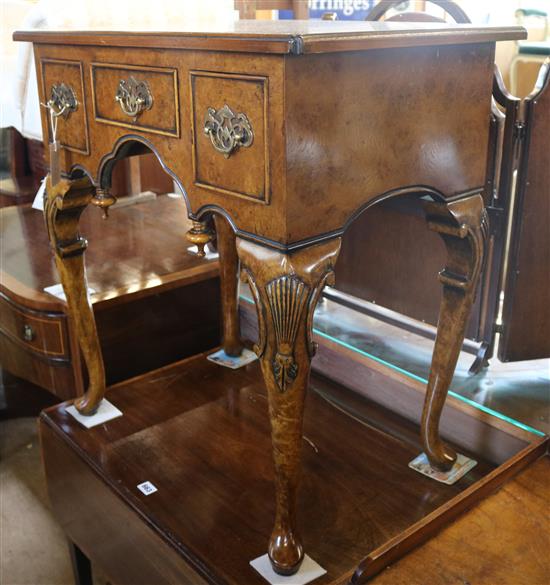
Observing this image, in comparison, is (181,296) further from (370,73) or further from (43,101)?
(370,73)

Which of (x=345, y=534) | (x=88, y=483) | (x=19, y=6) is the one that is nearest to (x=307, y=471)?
(x=345, y=534)

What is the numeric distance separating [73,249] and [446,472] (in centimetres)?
60

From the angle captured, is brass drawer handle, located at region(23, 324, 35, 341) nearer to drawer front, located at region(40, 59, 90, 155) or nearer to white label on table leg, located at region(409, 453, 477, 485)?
drawer front, located at region(40, 59, 90, 155)

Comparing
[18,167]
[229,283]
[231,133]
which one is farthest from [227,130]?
[18,167]

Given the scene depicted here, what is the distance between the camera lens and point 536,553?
0.76 metres

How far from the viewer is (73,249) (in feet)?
3.40

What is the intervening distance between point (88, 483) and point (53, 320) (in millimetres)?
323

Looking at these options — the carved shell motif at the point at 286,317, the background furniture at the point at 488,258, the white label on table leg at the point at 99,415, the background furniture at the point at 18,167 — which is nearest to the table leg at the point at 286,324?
the carved shell motif at the point at 286,317

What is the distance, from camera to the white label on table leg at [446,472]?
0.96 m

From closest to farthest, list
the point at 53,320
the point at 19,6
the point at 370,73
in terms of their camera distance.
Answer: the point at 370,73 → the point at 53,320 → the point at 19,6

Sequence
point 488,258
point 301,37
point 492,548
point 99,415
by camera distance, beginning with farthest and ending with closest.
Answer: point 99,415
point 488,258
point 492,548
point 301,37

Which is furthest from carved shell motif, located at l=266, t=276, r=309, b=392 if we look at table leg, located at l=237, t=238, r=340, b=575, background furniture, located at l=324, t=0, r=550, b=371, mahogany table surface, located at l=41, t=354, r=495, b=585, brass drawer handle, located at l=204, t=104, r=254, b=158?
background furniture, located at l=324, t=0, r=550, b=371

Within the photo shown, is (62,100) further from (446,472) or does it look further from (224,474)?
(446,472)

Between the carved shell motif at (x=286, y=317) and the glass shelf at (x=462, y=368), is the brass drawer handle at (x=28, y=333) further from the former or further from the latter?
the carved shell motif at (x=286, y=317)
